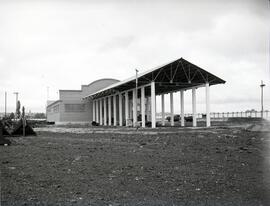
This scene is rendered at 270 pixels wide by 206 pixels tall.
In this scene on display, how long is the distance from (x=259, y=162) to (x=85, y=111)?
5068cm

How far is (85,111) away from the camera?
58188 mm

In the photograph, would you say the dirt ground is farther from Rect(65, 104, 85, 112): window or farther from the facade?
Rect(65, 104, 85, 112): window

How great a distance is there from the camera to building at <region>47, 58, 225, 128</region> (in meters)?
32.4

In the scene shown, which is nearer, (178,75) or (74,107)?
(178,75)

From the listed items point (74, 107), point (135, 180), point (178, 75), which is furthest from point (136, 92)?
point (135, 180)

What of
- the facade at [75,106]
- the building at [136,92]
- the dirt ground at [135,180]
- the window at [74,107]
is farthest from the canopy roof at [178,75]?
the window at [74,107]

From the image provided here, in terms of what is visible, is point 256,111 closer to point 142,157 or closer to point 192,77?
point 192,77

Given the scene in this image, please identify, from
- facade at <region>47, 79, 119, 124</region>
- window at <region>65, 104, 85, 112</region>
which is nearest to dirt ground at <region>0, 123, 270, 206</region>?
facade at <region>47, 79, 119, 124</region>

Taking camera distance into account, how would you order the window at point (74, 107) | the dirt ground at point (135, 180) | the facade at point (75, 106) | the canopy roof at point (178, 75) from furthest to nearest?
the window at point (74, 107), the facade at point (75, 106), the canopy roof at point (178, 75), the dirt ground at point (135, 180)

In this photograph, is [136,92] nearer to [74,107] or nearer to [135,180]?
[74,107]

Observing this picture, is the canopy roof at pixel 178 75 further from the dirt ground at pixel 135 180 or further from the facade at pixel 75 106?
the facade at pixel 75 106

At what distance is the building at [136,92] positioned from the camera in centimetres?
3238

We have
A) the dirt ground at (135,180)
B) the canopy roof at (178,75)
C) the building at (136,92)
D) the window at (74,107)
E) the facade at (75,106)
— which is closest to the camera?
the dirt ground at (135,180)

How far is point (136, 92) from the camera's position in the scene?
3500 centimetres
